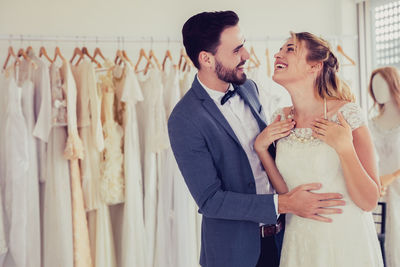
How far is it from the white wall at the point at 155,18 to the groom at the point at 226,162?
3.60ft

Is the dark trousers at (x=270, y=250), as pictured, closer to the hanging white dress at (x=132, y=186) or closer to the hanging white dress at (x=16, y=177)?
the hanging white dress at (x=132, y=186)

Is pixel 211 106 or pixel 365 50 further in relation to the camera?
pixel 365 50

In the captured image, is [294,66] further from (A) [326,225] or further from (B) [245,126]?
(A) [326,225]

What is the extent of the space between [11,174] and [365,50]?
279 cm

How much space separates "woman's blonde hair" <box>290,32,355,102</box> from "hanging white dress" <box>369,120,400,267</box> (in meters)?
1.39

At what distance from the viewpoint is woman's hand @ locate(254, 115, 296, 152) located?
1.62 metres

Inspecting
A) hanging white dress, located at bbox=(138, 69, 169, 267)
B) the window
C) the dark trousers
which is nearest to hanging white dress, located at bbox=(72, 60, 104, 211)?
hanging white dress, located at bbox=(138, 69, 169, 267)

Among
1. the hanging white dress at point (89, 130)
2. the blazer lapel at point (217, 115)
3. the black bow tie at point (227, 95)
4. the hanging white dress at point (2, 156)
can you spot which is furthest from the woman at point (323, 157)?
the hanging white dress at point (2, 156)

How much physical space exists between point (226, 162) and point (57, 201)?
45.3 inches

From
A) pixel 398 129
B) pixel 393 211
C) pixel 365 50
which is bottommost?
pixel 393 211

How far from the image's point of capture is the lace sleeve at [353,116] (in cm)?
152

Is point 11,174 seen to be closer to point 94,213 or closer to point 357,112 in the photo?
point 94,213

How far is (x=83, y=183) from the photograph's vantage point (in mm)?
2469

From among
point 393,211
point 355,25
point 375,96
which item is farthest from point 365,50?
point 393,211
